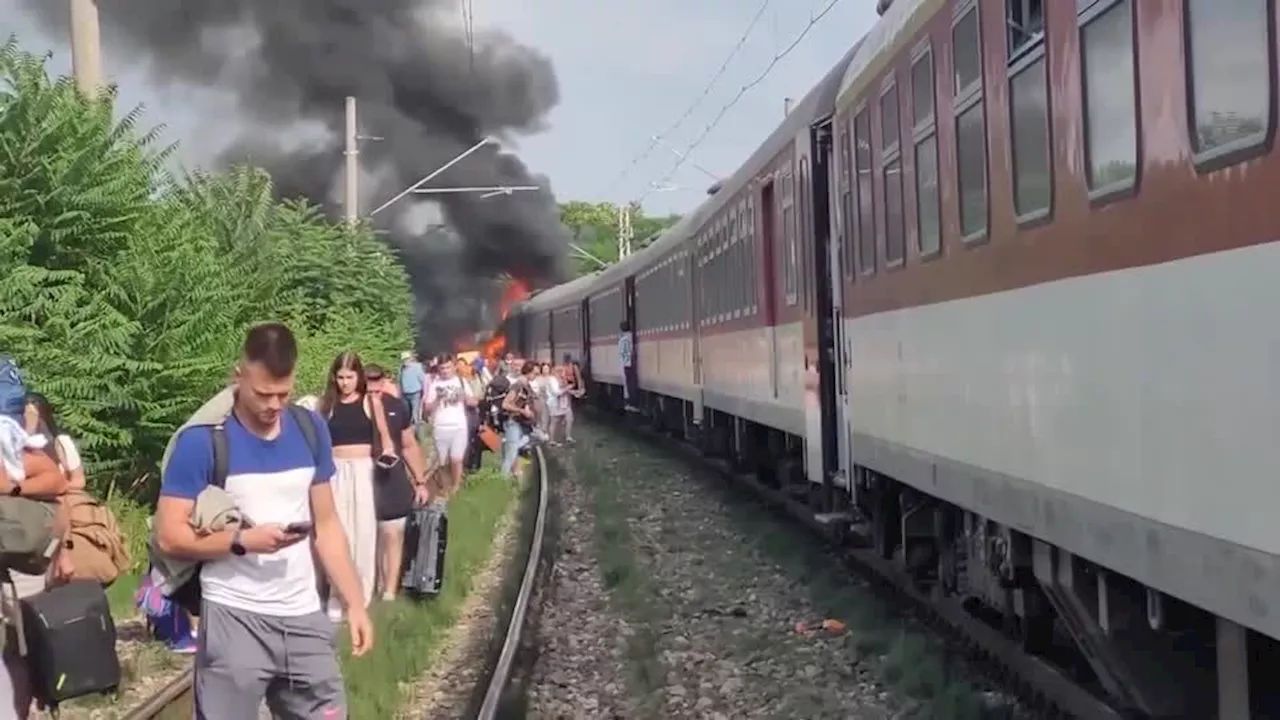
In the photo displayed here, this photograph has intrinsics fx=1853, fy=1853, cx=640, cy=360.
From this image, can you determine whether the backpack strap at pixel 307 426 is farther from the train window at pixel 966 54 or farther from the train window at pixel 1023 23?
the train window at pixel 966 54

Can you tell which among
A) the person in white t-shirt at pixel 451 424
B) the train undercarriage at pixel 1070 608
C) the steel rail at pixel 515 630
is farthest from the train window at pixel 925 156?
the person in white t-shirt at pixel 451 424

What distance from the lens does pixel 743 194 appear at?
17.5 metres

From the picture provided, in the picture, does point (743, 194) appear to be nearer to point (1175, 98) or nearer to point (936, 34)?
point (936, 34)

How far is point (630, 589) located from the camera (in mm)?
13016

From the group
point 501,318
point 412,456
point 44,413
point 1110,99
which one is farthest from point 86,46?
point 501,318

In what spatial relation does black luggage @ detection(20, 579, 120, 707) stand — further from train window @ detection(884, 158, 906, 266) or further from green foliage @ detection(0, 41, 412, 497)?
green foliage @ detection(0, 41, 412, 497)

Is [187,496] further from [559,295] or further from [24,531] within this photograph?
[559,295]

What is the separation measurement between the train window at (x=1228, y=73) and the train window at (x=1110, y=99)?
496 mm

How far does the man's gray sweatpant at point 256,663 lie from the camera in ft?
17.3

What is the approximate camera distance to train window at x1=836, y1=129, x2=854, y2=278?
35.9 feet

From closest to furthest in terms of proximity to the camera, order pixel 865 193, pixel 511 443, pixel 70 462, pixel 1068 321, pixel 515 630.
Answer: pixel 1068 321, pixel 70 462, pixel 865 193, pixel 515 630, pixel 511 443

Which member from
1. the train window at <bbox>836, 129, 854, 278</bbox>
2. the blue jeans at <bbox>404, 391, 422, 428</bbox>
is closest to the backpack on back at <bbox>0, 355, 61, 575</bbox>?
the train window at <bbox>836, 129, 854, 278</bbox>

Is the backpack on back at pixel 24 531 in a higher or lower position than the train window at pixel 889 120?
lower

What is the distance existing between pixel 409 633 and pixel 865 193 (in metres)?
3.70
